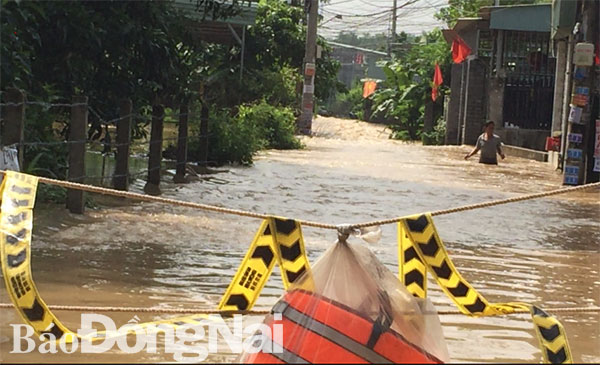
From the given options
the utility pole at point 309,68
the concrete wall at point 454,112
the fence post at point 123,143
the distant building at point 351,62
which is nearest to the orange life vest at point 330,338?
the fence post at point 123,143

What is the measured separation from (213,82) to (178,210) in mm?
19499

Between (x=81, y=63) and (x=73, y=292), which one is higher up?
(x=81, y=63)

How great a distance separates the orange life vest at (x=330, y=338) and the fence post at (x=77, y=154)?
20.4 ft

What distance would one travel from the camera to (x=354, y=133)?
152ft

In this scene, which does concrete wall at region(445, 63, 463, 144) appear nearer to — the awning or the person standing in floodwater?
the awning

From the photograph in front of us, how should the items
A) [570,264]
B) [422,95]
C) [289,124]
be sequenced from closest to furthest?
1. [570,264]
2. [289,124]
3. [422,95]

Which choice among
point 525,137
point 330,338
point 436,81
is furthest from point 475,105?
point 330,338

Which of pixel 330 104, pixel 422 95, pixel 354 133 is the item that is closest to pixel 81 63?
pixel 422 95

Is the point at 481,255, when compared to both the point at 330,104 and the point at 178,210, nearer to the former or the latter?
the point at 178,210

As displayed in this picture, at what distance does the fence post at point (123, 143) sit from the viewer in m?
11.9

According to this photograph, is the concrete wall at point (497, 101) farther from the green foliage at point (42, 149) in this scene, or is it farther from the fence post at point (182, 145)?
the green foliage at point (42, 149)

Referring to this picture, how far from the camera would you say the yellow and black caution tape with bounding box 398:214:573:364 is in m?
4.64

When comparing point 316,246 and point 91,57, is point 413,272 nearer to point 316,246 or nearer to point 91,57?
point 316,246

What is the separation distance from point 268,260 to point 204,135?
12.5 m
